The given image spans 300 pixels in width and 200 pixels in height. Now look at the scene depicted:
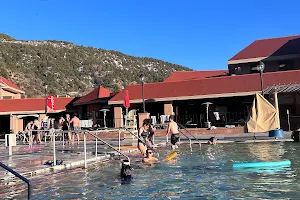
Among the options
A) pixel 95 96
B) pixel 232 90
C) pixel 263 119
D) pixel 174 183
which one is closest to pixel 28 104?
pixel 95 96

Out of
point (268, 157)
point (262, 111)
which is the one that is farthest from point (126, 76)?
point (268, 157)

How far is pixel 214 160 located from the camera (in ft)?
→ 41.4

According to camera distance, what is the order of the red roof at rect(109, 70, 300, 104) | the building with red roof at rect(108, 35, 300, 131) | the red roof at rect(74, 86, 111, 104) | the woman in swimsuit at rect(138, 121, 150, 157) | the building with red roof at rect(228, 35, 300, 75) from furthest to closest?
the red roof at rect(74, 86, 111, 104)
the building with red roof at rect(228, 35, 300, 75)
the red roof at rect(109, 70, 300, 104)
the building with red roof at rect(108, 35, 300, 131)
the woman in swimsuit at rect(138, 121, 150, 157)

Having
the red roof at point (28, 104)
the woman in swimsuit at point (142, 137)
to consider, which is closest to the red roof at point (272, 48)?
the red roof at point (28, 104)

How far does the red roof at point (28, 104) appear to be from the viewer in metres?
37.8

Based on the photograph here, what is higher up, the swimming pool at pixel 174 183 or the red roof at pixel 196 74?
the red roof at pixel 196 74

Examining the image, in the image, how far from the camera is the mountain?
74.4 m

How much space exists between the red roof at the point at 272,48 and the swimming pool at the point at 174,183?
87.6 ft

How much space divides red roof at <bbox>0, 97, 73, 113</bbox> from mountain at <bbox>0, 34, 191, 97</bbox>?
2991 centimetres

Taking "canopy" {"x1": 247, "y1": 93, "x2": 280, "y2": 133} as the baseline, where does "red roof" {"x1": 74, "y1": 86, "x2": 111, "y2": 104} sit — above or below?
above

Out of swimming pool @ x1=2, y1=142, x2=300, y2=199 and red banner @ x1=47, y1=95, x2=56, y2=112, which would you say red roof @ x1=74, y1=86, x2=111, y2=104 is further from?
swimming pool @ x1=2, y1=142, x2=300, y2=199

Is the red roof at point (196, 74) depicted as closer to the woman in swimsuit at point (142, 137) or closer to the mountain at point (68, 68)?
the woman in swimsuit at point (142, 137)

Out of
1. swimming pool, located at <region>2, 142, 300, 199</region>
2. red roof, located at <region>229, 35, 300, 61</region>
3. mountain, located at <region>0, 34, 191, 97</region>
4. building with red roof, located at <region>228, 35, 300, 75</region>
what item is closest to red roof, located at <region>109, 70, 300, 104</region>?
building with red roof, located at <region>228, 35, 300, 75</region>

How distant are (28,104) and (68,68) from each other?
49602 mm
